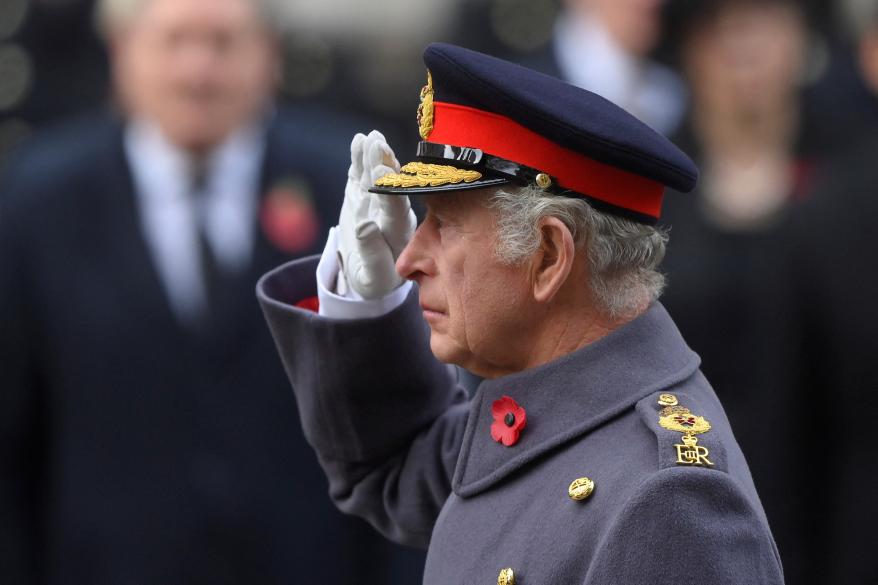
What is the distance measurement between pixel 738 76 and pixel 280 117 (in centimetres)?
169

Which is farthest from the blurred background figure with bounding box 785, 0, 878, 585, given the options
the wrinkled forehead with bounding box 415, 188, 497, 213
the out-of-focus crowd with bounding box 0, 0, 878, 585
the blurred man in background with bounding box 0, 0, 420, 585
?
the wrinkled forehead with bounding box 415, 188, 497, 213

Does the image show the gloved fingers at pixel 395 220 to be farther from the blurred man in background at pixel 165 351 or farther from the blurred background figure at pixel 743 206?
the blurred background figure at pixel 743 206

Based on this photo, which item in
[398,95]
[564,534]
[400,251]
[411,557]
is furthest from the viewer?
[398,95]

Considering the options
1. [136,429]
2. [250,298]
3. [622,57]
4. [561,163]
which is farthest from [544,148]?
[622,57]

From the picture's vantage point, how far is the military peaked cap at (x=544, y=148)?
2.95 m

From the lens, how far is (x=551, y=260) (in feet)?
9.91

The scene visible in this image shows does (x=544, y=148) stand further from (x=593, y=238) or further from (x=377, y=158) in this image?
(x=377, y=158)

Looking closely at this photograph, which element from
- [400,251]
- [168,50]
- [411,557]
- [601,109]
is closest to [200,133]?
[168,50]

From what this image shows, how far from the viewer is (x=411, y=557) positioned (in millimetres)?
5684

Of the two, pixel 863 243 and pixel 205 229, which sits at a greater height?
pixel 863 243

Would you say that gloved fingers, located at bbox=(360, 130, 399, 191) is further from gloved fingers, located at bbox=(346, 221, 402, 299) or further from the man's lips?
the man's lips

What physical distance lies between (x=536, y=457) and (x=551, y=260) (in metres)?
0.35

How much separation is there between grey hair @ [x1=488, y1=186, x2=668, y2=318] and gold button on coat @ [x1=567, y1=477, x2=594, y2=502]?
Result: 332 millimetres

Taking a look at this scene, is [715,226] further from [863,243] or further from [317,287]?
[317,287]
